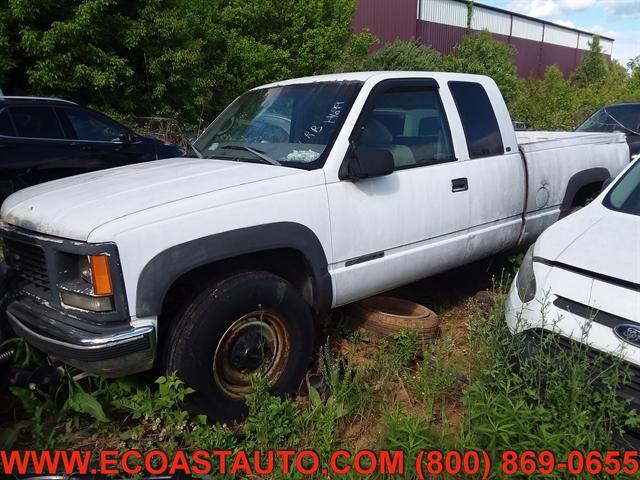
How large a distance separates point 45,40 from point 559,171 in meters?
9.17

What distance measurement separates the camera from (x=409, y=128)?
154 inches

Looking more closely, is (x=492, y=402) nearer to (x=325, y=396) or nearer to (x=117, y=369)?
(x=325, y=396)

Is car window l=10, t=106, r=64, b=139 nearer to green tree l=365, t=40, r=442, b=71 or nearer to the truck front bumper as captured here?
the truck front bumper

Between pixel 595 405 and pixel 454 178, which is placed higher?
pixel 454 178

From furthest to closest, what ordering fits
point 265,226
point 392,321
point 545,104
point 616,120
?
point 545,104, point 616,120, point 392,321, point 265,226

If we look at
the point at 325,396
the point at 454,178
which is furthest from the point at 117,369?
the point at 454,178

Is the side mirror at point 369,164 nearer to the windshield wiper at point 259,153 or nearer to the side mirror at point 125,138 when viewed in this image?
the windshield wiper at point 259,153

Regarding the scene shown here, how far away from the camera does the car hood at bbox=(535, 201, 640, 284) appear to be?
280 centimetres

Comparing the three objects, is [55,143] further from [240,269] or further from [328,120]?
[240,269]

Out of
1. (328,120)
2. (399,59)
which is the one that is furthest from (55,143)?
(399,59)

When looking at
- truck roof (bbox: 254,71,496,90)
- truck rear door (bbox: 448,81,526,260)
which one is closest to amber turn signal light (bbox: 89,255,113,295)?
truck roof (bbox: 254,71,496,90)

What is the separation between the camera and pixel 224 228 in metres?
2.84

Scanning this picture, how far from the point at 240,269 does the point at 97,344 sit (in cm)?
87

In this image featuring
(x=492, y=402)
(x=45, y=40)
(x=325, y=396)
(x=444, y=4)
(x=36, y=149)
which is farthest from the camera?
(x=444, y=4)
